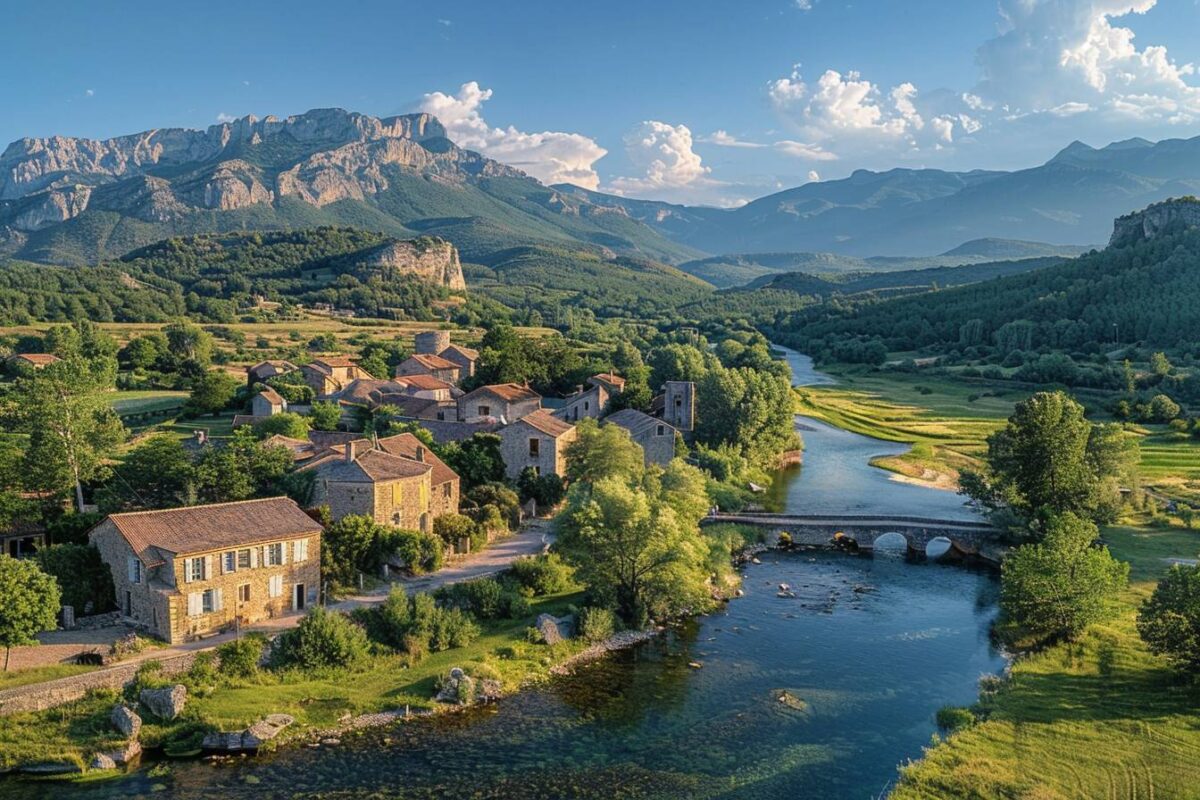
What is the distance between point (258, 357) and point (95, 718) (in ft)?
313

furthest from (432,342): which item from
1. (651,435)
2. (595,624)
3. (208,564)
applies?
(208,564)

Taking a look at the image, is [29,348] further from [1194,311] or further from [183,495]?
[1194,311]

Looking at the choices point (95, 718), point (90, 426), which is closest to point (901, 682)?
point (95, 718)

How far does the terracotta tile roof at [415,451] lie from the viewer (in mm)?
51781

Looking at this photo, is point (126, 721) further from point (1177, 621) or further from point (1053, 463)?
point (1053, 463)

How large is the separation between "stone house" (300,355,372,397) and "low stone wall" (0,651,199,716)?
54298mm

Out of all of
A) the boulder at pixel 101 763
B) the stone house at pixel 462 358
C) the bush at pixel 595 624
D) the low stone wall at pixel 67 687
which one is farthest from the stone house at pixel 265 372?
the boulder at pixel 101 763

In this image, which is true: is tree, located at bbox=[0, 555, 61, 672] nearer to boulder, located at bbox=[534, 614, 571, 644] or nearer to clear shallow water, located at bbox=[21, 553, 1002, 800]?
clear shallow water, located at bbox=[21, 553, 1002, 800]

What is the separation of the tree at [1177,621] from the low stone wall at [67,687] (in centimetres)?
3717

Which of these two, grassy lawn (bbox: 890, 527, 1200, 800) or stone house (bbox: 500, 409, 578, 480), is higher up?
stone house (bbox: 500, 409, 578, 480)

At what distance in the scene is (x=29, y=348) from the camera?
110 m

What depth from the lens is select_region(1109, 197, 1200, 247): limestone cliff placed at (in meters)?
177

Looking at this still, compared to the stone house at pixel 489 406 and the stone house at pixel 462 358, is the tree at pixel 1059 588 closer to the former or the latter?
the stone house at pixel 489 406

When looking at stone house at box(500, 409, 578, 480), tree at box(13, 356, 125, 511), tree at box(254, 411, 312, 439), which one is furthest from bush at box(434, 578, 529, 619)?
tree at box(254, 411, 312, 439)
